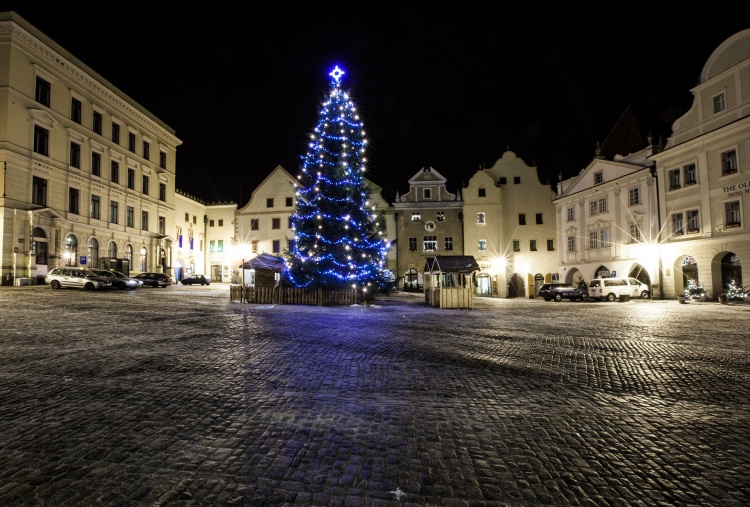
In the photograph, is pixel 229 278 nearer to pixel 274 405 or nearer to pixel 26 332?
pixel 26 332

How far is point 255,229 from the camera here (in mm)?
56812

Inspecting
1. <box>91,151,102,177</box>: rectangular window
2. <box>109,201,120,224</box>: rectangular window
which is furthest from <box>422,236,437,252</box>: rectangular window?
<box>91,151,102,177</box>: rectangular window

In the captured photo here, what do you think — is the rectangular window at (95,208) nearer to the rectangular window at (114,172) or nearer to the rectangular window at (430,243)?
the rectangular window at (114,172)

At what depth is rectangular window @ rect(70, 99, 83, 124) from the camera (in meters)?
38.5

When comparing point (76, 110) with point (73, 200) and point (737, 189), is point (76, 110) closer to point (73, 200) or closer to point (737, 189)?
point (73, 200)

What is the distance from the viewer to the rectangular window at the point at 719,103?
2995 centimetres

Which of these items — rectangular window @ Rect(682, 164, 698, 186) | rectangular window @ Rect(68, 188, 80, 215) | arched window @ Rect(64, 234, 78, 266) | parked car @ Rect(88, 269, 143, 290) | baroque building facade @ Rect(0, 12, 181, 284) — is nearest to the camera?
rectangular window @ Rect(682, 164, 698, 186)

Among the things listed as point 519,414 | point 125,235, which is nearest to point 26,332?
point 519,414

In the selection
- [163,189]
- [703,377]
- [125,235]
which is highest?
[163,189]

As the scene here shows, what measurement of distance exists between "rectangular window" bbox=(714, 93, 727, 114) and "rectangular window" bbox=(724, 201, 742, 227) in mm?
6827

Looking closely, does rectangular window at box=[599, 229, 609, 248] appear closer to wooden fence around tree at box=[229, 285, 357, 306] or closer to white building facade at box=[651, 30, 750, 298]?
white building facade at box=[651, 30, 750, 298]

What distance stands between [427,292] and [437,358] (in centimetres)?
2027

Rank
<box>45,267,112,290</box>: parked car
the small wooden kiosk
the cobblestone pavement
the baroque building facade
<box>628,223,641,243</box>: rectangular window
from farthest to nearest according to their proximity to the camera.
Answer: <box>628,223,641,243</box>: rectangular window → the baroque building facade → <box>45,267,112,290</box>: parked car → the small wooden kiosk → the cobblestone pavement

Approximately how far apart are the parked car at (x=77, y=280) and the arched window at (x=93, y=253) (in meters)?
9.39
